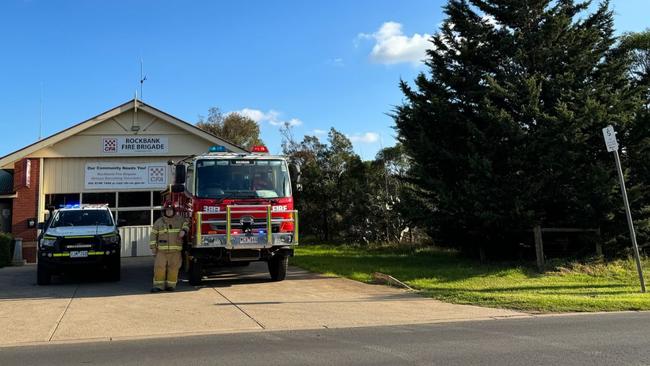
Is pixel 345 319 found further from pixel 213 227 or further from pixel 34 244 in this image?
pixel 34 244

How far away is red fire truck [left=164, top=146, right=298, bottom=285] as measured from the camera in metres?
12.5

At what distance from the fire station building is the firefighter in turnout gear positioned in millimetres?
9417

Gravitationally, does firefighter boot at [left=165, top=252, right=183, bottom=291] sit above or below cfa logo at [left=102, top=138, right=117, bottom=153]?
below

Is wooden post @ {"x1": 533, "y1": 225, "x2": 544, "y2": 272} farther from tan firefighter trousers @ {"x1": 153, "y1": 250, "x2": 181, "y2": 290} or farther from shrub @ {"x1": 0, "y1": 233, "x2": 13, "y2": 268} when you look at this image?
shrub @ {"x1": 0, "y1": 233, "x2": 13, "y2": 268}

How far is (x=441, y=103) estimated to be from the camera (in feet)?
54.2

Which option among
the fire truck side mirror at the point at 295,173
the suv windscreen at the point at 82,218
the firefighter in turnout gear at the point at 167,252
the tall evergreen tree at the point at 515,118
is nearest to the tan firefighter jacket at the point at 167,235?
the firefighter in turnout gear at the point at 167,252

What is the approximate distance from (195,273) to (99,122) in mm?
11212

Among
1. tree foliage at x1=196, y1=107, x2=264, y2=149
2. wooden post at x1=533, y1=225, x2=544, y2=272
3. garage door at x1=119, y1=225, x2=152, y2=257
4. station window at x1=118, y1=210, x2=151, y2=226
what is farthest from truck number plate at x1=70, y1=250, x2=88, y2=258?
tree foliage at x1=196, y1=107, x2=264, y2=149

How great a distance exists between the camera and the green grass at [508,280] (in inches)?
415

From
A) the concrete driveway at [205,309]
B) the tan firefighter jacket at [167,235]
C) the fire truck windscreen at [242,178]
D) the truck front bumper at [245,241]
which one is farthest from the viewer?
A: the fire truck windscreen at [242,178]

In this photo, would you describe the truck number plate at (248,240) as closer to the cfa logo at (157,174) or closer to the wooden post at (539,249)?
the wooden post at (539,249)

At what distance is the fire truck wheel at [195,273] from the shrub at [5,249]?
9.79 meters

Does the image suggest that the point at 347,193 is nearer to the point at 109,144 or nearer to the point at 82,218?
the point at 109,144

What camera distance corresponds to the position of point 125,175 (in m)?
22.5
